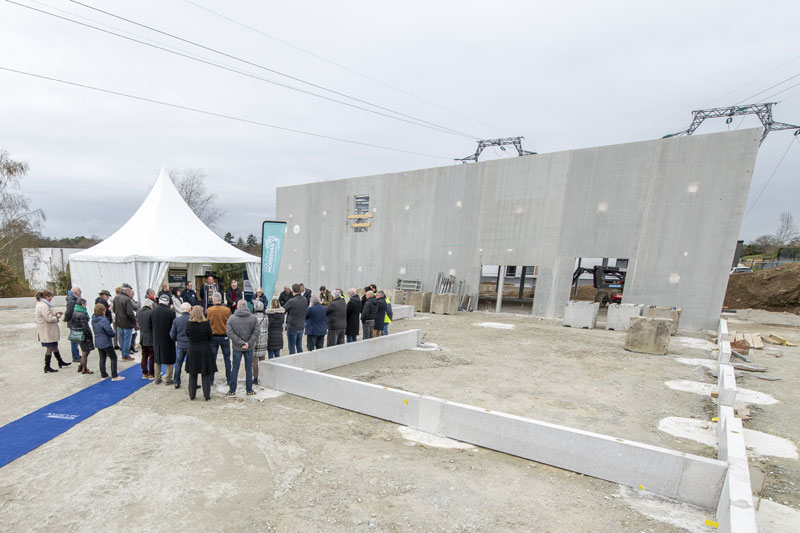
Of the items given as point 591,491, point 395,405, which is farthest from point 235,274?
point 591,491

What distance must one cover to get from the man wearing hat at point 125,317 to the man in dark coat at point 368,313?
5015 millimetres

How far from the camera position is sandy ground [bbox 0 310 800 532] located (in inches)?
128

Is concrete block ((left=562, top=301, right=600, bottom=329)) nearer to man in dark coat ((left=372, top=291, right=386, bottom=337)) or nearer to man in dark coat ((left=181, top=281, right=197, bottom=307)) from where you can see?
man in dark coat ((left=372, top=291, right=386, bottom=337))

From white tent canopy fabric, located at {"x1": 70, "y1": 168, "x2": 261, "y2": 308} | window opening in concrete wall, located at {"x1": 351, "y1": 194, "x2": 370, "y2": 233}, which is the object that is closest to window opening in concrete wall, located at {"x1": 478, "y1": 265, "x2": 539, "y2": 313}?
window opening in concrete wall, located at {"x1": 351, "y1": 194, "x2": 370, "y2": 233}

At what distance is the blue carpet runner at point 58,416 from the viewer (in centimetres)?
436

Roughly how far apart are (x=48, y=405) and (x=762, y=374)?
14.2 metres

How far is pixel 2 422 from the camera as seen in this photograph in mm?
4941

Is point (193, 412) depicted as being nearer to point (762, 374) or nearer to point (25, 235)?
point (762, 374)

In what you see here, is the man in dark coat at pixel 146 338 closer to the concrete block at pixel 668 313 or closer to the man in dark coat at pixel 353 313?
the man in dark coat at pixel 353 313

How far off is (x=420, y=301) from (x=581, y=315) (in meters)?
7.30

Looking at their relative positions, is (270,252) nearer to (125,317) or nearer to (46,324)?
(125,317)

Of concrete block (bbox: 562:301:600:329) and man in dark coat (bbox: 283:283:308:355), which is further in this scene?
concrete block (bbox: 562:301:600:329)

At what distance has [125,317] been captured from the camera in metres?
7.76

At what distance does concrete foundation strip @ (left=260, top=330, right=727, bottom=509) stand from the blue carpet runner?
7.70ft
